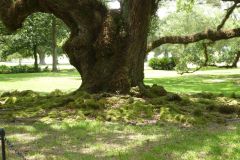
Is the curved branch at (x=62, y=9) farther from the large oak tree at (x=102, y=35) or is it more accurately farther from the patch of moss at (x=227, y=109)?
the patch of moss at (x=227, y=109)

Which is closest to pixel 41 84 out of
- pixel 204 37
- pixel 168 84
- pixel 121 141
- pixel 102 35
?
pixel 168 84

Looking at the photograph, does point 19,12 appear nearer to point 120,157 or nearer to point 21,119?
point 21,119

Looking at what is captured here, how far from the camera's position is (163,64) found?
180 feet

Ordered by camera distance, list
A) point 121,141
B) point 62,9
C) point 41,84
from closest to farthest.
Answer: point 121,141, point 62,9, point 41,84

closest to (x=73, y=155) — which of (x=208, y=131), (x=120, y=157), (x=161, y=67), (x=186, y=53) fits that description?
(x=120, y=157)

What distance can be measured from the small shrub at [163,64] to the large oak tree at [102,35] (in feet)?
127

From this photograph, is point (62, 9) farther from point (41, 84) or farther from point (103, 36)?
point (41, 84)

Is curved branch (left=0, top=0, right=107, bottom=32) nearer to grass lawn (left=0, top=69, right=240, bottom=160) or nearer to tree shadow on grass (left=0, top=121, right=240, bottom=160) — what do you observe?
grass lawn (left=0, top=69, right=240, bottom=160)

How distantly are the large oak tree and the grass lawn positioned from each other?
115 cm

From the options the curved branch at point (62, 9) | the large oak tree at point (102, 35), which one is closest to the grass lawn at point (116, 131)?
the large oak tree at point (102, 35)

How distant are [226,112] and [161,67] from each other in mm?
42528

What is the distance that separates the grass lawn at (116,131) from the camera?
8070mm

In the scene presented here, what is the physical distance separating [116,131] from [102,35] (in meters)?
4.81

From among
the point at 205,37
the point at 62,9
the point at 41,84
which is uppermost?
the point at 62,9
